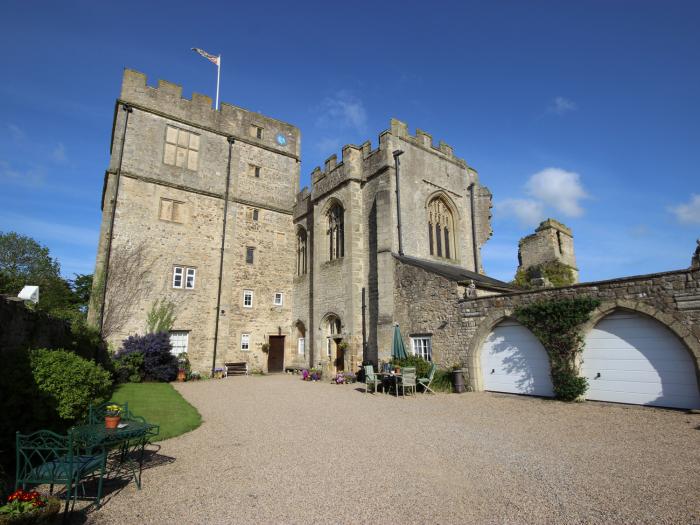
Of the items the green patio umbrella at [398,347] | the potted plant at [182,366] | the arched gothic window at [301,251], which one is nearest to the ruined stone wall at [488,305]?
the green patio umbrella at [398,347]

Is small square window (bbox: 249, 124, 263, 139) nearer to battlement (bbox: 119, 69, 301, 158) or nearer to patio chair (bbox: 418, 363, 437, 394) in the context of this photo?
battlement (bbox: 119, 69, 301, 158)

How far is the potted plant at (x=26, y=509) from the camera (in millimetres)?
3067

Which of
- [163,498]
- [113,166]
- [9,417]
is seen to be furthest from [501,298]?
[113,166]

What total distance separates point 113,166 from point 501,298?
17.5 metres

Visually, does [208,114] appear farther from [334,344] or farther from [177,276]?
[334,344]

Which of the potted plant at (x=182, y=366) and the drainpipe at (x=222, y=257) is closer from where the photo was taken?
the potted plant at (x=182, y=366)

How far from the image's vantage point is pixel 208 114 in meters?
21.0

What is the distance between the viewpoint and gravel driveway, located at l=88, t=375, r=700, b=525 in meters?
4.01

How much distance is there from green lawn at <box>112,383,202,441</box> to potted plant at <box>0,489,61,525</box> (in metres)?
3.59

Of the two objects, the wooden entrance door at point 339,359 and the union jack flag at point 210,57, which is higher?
the union jack flag at point 210,57

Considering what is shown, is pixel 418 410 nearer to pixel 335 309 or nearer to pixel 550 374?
pixel 550 374

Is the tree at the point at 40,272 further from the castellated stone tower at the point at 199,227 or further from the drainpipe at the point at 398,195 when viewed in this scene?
the drainpipe at the point at 398,195

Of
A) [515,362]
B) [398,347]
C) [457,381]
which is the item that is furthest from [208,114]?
[515,362]

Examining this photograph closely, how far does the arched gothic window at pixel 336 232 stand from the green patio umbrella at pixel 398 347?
5870mm
